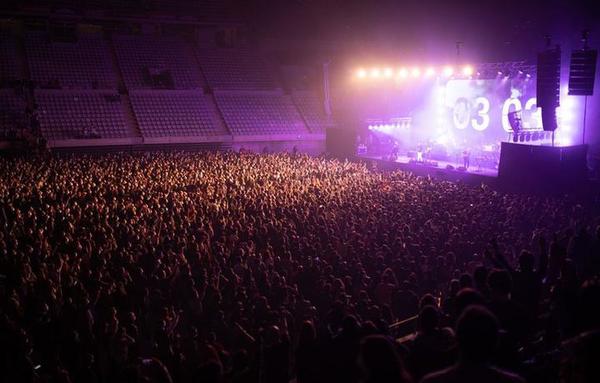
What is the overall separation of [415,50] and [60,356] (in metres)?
29.0

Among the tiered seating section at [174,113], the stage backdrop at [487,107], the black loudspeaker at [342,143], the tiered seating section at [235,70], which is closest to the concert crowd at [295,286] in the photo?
the black loudspeaker at [342,143]

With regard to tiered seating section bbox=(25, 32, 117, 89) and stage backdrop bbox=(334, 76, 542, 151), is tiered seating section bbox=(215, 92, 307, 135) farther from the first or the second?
tiered seating section bbox=(25, 32, 117, 89)

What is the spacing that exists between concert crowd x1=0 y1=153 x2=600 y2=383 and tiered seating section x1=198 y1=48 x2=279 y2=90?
2111 cm

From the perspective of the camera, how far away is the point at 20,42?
3416 centimetres

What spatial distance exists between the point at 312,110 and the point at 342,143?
30.1 ft

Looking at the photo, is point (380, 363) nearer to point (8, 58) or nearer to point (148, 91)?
point (148, 91)

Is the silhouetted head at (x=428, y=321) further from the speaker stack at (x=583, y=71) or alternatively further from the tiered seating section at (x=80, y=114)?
the tiered seating section at (x=80, y=114)

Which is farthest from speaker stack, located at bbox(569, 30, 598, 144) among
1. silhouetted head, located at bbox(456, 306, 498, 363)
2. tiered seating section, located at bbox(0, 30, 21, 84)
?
tiered seating section, located at bbox(0, 30, 21, 84)

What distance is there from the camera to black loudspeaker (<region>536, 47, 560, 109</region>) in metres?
17.7

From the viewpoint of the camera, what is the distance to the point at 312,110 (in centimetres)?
3741

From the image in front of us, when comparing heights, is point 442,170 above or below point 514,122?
below

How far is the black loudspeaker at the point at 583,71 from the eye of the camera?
1727 centimetres

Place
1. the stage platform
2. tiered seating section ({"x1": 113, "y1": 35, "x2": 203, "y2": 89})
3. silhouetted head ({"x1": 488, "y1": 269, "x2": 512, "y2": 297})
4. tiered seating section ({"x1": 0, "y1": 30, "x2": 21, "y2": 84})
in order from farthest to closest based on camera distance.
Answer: tiered seating section ({"x1": 113, "y1": 35, "x2": 203, "y2": 89})
tiered seating section ({"x1": 0, "y1": 30, "x2": 21, "y2": 84})
the stage platform
silhouetted head ({"x1": 488, "y1": 269, "x2": 512, "y2": 297})

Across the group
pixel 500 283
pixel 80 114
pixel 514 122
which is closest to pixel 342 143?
pixel 514 122
